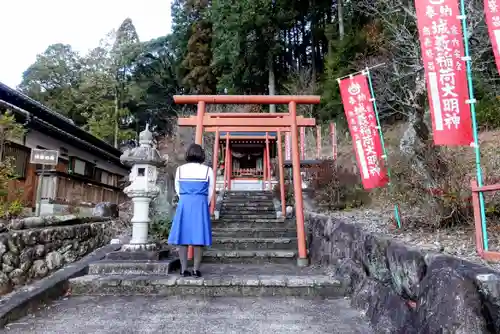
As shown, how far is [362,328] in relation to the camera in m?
2.98

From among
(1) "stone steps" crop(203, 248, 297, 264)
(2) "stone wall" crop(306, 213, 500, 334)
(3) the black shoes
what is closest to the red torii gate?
(1) "stone steps" crop(203, 248, 297, 264)

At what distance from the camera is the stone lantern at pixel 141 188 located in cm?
504

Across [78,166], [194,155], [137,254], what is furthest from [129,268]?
[78,166]

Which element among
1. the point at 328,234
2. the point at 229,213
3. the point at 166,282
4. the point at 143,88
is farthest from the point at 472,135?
the point at 143,88

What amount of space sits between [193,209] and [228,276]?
102 cm

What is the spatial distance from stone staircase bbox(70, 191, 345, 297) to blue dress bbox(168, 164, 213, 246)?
0.52 m

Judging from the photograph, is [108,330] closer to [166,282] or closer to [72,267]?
[166,282]

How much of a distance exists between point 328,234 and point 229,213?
5073mm

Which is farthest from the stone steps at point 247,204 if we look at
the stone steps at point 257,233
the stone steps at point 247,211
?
the stone steps at point 257,233

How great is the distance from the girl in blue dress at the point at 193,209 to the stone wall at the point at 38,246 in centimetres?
162

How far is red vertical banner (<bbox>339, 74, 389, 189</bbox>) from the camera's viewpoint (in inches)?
200

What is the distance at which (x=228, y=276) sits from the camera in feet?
14.2

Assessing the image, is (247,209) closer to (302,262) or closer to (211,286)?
(302,262)

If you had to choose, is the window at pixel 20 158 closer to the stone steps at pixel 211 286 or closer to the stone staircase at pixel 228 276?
the stone staircase at pixel 228 276
